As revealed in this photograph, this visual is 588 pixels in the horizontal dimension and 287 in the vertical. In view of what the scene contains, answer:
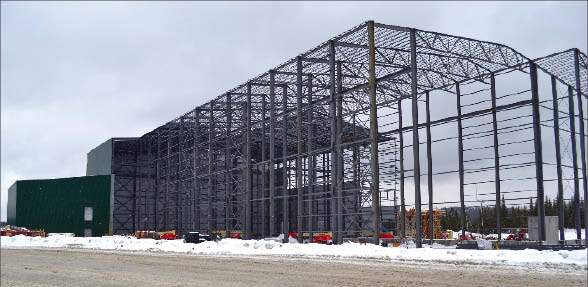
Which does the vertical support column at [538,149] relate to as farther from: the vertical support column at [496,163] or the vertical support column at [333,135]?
the vertical support column at [333,135]

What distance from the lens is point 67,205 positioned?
62719 mm

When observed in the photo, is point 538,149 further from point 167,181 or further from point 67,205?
point 67,205

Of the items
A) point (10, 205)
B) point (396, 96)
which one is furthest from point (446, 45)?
point (10, 205)

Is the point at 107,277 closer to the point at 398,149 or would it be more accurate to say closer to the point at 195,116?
the point at 398,149

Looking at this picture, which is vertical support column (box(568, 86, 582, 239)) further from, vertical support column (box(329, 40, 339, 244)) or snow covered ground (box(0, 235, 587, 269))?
vertical support column (box(329, 40, 339, 244))

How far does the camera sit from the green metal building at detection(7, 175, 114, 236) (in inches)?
2447

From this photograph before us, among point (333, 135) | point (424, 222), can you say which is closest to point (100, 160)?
point (424, 222)

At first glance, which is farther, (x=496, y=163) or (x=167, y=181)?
(x=167, y=181)

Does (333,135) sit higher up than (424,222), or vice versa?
(333,135)

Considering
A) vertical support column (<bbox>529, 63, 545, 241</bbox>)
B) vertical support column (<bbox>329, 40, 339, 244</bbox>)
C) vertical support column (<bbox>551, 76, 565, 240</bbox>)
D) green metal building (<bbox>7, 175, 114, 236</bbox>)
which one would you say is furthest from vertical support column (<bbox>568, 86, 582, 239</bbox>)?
green metal building (<bbox>7, 175, 114, 236</bbox>)

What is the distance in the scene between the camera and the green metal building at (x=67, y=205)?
6216 cm

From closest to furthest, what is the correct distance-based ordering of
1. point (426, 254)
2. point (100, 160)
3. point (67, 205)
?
point (426, 254) → point (67, 205) → point (100, 160)

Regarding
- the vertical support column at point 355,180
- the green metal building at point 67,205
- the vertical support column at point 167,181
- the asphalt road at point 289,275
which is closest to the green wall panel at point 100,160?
the green metal building at point 67,205

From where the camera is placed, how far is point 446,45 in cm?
3562
